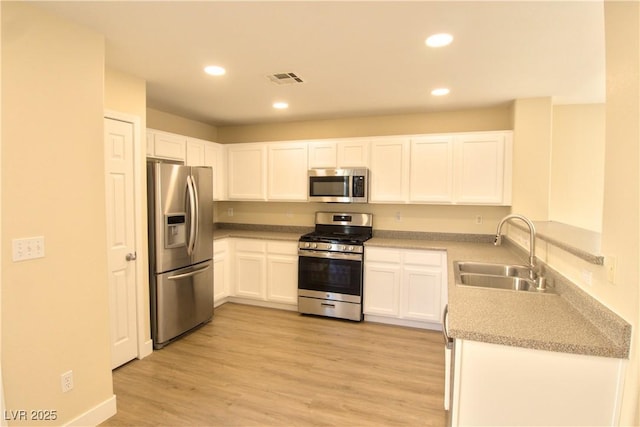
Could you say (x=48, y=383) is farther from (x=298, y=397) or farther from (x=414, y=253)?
(x=414, y=253)

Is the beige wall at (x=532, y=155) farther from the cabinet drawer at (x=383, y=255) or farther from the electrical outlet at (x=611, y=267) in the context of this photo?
the electrical outlet at (x=611, y=267)

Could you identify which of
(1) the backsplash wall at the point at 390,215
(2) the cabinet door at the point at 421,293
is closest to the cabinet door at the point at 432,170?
(1) the backsplash wall at the point at 390,215

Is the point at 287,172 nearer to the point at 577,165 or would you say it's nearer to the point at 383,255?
the point at 383,255

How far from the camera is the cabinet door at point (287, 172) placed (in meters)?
4.39

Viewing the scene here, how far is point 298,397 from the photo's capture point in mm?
2484

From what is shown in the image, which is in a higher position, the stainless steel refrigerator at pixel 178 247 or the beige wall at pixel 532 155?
the beige wall at pixel 532 155

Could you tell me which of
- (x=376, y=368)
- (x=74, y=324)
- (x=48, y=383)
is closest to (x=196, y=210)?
(x=74, y=324)

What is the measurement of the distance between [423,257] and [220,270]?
2.50m

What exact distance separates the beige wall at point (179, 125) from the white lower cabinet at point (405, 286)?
2863 mm

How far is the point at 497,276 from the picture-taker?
2.56 m

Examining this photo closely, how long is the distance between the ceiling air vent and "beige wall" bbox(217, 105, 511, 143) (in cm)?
154

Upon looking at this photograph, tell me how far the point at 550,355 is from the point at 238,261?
3677 millimetres

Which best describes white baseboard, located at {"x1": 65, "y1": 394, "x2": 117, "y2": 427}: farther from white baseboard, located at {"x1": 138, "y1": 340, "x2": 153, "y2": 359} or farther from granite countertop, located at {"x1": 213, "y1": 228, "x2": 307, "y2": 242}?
granite countertop, located at {"x1": 213, "y1": 228, "x2": 307, "y2": 242}

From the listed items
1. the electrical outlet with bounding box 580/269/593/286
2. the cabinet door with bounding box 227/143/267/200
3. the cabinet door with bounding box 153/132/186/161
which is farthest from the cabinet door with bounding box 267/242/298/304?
the electrical outlet with bounding box 580/269/593/286
